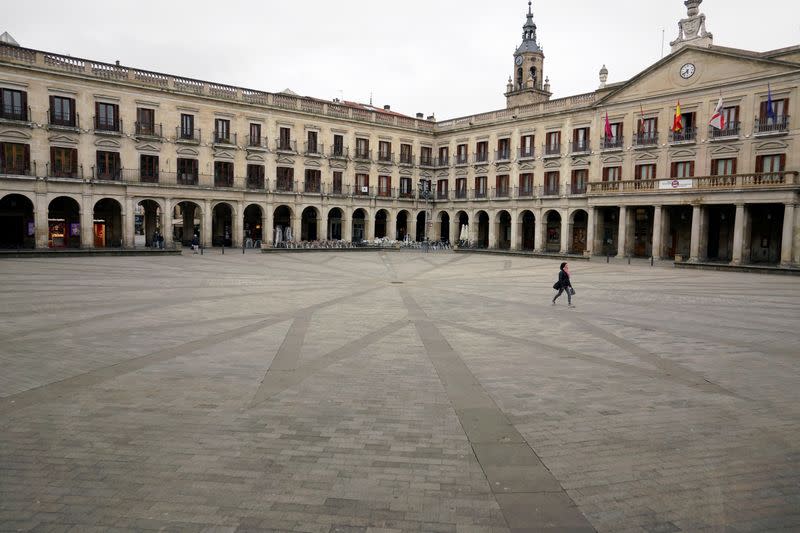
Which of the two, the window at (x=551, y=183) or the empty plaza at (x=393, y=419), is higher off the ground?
the window at (x=551, y=183)


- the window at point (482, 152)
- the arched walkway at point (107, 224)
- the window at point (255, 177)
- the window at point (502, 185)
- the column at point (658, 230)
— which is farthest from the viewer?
the window at point (482, 152)

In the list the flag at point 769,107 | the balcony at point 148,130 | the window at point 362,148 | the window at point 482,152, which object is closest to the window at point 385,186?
the window at point 362,148

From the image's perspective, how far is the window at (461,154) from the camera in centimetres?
6019

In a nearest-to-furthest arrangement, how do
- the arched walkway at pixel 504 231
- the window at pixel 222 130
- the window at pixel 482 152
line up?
the window at pixel 222 130 < the window at pixel 482 152 < the arched walkway at pixel 504 231

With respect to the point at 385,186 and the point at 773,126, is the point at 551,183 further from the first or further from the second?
the point at 773,126

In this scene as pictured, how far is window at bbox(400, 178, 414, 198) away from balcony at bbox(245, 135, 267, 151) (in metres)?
16.6

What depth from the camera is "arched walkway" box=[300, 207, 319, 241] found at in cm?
5923

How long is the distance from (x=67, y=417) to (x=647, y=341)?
494 inches

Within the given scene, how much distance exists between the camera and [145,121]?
Answer: 45500mm

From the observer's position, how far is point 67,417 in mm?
7816

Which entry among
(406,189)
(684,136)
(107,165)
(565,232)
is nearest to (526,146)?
(565,232)

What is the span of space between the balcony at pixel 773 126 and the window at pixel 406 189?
1350 inches

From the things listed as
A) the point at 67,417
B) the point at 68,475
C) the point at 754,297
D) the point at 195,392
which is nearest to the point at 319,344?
the point at 195,392

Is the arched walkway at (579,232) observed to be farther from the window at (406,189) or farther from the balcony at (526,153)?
the window at (406,189)
